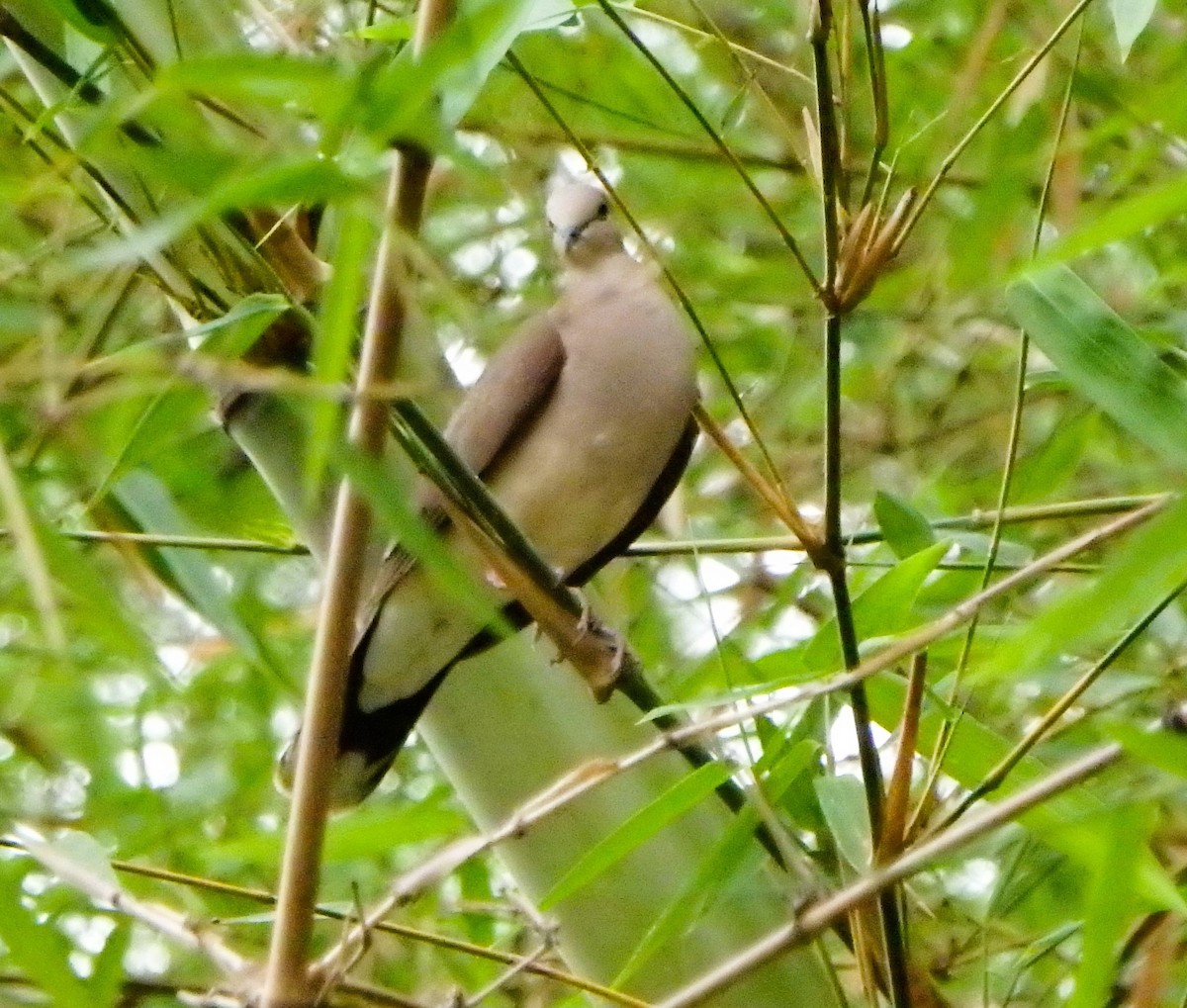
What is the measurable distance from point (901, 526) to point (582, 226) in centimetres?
109

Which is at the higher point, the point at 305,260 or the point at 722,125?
the point at 722,125

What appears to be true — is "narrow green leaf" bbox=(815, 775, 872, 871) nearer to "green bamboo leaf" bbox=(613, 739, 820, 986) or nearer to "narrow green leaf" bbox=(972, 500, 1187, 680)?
"green bamboo leaf" bbox=(613, 739, 820, 986)

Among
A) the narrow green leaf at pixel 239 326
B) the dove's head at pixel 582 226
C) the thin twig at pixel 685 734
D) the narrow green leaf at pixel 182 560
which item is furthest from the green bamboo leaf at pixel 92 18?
the dove's head at pixel 582 226

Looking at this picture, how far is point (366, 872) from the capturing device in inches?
93.4

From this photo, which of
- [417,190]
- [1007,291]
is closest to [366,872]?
[1007,291]

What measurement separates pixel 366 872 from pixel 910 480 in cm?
105

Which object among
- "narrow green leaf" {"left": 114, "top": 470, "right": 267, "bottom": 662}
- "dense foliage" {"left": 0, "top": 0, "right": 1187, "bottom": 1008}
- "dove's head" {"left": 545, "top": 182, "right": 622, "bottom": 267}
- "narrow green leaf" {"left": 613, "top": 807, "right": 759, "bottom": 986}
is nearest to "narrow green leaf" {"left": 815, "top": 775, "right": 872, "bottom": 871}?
"dense foliage" {"left": 0, "top": 0, "right": 1187, "bottom": 1008}

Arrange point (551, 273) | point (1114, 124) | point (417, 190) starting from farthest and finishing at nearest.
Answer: point (551, 273) → point (1114, 124) → point (417, 190)

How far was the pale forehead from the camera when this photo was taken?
8.04 feet

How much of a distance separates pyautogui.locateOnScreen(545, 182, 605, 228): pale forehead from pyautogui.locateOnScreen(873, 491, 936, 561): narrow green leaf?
107cm

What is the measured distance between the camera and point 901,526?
4.80ft

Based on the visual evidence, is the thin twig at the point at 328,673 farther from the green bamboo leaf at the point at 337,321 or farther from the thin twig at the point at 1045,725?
the thin twig at the point at 1045,725

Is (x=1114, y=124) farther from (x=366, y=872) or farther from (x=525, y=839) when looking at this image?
(x=366, y=872)

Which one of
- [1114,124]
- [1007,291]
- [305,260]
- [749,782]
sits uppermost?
[1114,124]
